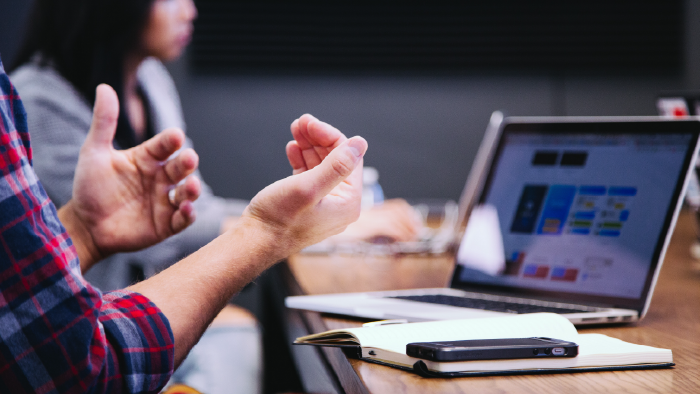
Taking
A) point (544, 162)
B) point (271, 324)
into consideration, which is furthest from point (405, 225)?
point (271, 324)

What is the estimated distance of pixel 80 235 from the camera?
1.07 m

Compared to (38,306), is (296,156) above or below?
above

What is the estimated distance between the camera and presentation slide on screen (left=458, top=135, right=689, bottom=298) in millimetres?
892

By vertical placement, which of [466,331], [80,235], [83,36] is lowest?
[80,235]

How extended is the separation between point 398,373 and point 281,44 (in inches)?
103

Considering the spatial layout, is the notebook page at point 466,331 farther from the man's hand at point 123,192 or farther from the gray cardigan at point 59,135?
the gray cardigan at point 59,135

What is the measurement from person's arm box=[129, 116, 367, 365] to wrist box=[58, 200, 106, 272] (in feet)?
1.25

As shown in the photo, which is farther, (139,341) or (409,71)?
(409,71)

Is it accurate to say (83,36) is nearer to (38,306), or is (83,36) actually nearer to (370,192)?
(370,192)

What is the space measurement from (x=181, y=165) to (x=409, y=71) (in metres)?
2.17

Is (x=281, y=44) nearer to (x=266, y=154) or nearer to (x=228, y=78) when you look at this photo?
(x=228, y=78)

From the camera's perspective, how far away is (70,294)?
1.95ft

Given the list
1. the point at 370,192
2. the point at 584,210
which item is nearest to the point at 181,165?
the point at 584,210

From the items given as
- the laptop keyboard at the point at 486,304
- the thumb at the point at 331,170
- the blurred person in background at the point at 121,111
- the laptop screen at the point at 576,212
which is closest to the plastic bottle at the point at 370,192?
the blurred person in background at the point at 121,111
